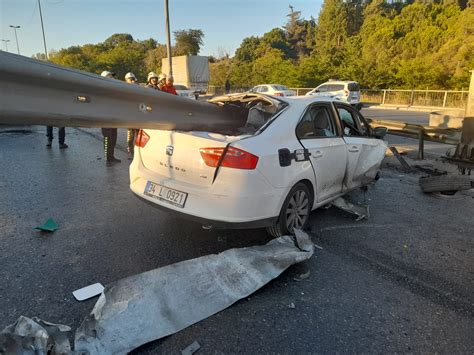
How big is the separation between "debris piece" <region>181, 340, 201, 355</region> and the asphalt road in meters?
0.04

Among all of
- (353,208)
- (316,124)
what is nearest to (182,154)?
(316,124)

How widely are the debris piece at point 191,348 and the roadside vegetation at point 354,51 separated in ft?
122

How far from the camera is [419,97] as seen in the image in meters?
30.2

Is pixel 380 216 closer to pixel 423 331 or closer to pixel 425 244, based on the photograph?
pixel 425 244

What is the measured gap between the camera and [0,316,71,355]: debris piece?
200 cm

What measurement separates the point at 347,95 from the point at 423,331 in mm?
22819

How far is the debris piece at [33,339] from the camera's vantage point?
6.55 feet

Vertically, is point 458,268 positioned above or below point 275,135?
below

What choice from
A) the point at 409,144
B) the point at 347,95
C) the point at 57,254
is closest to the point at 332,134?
the point at 57,254

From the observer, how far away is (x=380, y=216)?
4938 millimetres

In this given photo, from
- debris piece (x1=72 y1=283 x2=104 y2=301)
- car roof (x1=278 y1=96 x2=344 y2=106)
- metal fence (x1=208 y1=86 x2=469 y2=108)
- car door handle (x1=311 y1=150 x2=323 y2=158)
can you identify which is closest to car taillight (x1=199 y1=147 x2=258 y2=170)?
car door handle (x1=311 y1=150 x2=323 y2=158)

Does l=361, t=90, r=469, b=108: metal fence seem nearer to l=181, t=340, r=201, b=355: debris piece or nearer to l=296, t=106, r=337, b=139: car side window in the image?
l=296, t=106, r=337, b=139: car side window

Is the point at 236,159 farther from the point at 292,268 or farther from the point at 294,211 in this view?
the point at 292,268

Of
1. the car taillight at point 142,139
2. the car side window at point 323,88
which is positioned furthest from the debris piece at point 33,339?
the car side window at point 323,88
